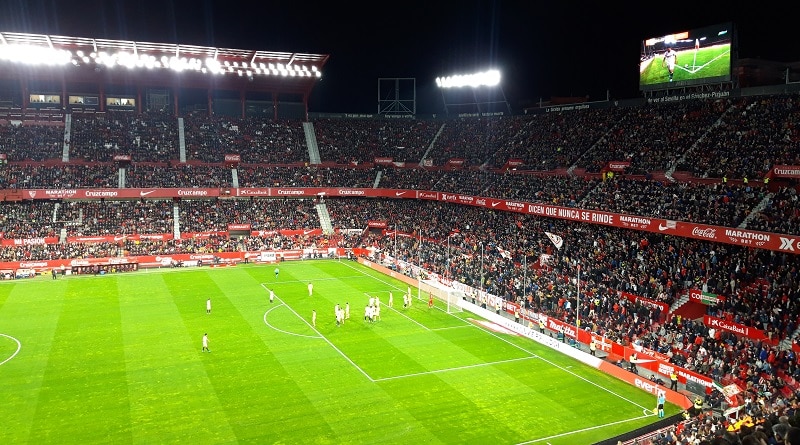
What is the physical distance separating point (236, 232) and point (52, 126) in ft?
75.3

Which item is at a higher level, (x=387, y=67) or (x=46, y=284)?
(x=387, y=67)

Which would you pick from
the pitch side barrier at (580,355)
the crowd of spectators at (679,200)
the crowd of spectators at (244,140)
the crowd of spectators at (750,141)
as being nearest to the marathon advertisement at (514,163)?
the crowd of spectators at (679,200)

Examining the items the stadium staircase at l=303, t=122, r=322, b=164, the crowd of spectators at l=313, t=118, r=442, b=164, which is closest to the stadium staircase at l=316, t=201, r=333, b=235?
the stadium staircase at l=303, t=122, r=322, b=164

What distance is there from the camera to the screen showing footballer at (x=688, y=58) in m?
39.8

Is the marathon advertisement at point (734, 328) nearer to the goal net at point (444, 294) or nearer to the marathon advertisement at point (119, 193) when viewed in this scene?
the goal net at point (444, 294)

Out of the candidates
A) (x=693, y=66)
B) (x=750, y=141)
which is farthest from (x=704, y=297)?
(x=693, y=66)

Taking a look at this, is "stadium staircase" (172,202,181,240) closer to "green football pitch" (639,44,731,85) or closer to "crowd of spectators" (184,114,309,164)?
"crowd of spectators" (184,114,309,164)

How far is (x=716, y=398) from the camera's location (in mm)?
22547

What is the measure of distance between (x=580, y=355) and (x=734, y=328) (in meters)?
6.79

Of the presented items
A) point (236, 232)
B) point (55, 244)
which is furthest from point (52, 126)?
point (236, 232)

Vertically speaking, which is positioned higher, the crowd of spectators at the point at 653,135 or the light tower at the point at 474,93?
the light tower at the point at 474,93

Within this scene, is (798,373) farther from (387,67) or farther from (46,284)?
(387,67)

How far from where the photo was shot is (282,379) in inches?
1009

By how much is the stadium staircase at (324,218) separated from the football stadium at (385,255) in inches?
11.6
